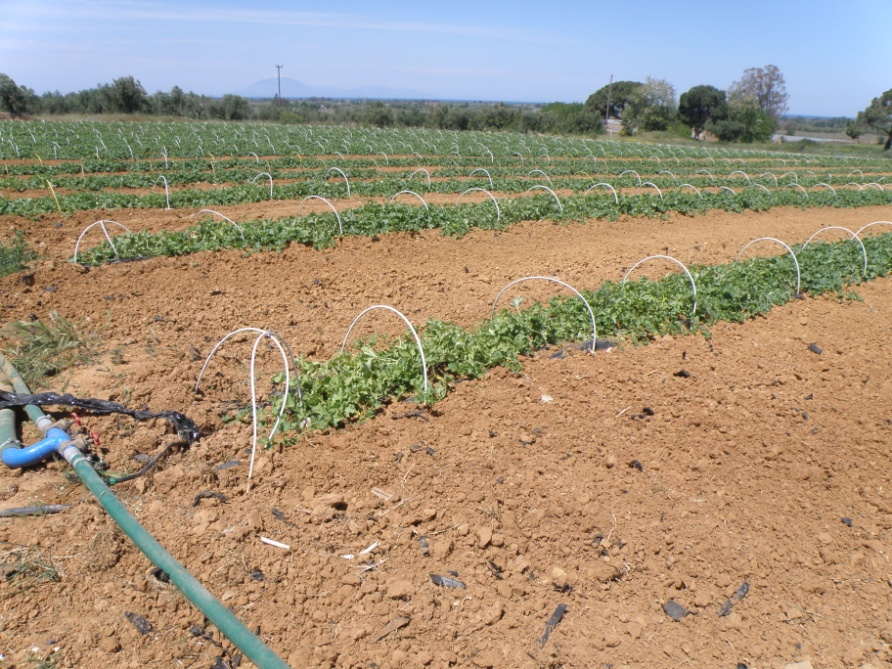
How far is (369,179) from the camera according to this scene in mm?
18391

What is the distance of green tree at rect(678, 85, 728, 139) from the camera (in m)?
66.6

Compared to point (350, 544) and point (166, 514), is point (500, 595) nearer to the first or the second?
point (350, 544)

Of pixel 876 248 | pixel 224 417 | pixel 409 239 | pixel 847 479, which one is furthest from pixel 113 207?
pixel 876 248

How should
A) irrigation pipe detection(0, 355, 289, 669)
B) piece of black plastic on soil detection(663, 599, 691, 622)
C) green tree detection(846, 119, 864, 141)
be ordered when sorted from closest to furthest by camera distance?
irrigation pipe detection(0, 355, 289, 669) → piece of black plastic on soil detection(663, 599, 691, 622) → green tree detection(846, 119, 864, 141)

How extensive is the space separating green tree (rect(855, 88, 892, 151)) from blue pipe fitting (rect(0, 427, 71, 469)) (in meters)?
83.4

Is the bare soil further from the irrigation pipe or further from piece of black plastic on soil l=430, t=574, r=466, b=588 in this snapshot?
the irrigation pipe

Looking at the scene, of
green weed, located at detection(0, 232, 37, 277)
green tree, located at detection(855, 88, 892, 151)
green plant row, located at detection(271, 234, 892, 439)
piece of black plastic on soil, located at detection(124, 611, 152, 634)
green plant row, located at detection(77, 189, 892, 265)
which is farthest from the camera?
green tree, located at detection(855, 88, 892, 151)

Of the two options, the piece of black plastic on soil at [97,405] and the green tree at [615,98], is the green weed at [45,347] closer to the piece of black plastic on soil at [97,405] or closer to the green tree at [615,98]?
the piece of black plastic on soil at [97,405]

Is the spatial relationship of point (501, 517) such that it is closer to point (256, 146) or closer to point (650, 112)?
point (256, 146)

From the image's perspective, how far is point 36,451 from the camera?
414 centimetres

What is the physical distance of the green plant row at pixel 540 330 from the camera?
5.02 m

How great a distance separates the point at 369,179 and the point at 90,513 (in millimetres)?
15802

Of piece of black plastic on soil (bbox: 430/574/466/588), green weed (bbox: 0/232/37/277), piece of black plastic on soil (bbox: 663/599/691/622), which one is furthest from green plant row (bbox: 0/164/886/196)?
piece of black plastic on soil (bbox: 663/599/691/622)

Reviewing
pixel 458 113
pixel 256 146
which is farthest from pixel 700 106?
pixel 256 146
